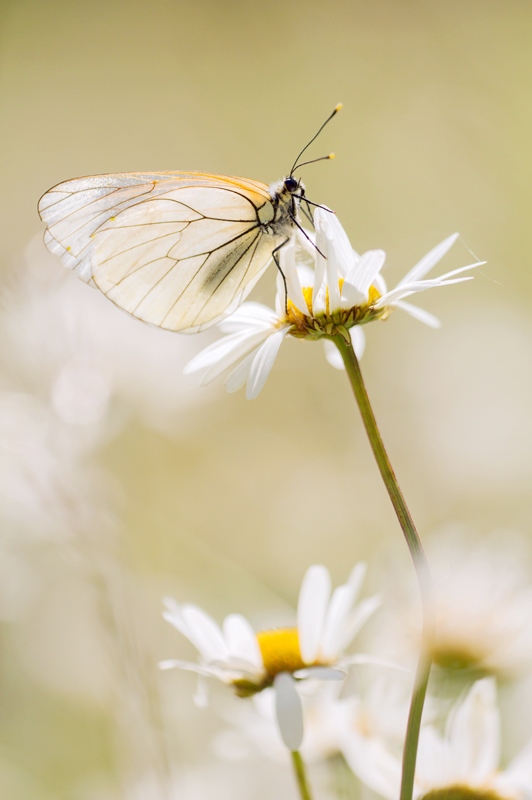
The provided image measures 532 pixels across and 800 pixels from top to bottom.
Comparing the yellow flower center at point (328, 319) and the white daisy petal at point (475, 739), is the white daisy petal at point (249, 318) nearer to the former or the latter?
the yellow flower center at point (328, 319)

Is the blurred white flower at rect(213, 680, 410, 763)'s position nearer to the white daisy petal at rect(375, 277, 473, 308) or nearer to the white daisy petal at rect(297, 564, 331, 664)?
the white daisy petal at rect(297, 564, 331, 664)

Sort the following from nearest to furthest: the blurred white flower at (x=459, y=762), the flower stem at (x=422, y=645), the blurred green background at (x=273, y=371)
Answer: the flower stem at (x=422, y=645), the blurred white flower at (x=459, y=762), the blurred green background at (x=273, y=371)

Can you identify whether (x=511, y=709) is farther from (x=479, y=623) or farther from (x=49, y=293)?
(x=49, y=293)

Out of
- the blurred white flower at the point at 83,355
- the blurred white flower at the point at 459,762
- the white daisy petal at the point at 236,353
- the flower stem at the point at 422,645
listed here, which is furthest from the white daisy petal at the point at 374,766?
the blurred white flower at the point at 83,355

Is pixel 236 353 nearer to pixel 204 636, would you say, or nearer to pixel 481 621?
pixel 204 636

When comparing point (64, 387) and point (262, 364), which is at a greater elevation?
point (262, 364)

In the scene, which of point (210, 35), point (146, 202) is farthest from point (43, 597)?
point (210, 35)

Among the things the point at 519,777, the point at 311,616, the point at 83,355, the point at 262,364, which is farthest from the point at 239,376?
the point at 83,355

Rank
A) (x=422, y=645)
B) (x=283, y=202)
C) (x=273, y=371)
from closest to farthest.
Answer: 1. (x=422, y=645)
2. (x=283, y=202)
3. (x=273, y=371)

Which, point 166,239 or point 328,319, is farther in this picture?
point 166,239
